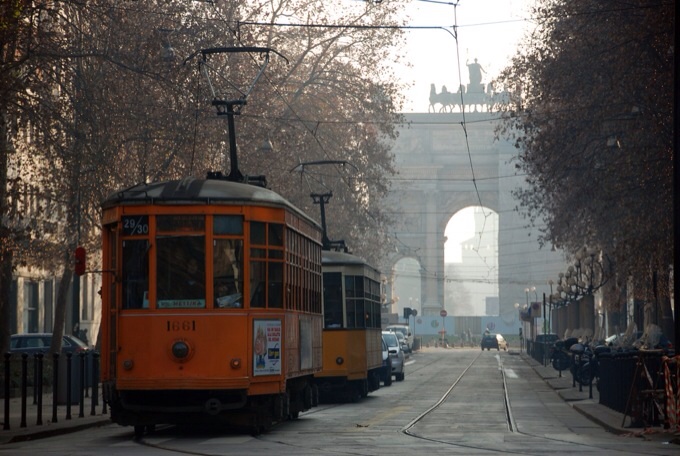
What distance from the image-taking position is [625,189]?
1139 inches

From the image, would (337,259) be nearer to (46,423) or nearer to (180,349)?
(46,423)

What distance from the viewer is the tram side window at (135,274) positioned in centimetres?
1686

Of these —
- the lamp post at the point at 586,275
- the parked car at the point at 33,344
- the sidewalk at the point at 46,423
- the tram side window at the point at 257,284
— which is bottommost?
the sidewalk at the point at 46,423

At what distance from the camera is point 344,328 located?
85.5 ft

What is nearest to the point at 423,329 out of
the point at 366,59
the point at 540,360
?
the point at 540,360

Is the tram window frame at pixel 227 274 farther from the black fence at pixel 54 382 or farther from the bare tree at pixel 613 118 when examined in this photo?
the bare tree at pixel 613 118

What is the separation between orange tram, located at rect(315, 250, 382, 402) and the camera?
25953 mm

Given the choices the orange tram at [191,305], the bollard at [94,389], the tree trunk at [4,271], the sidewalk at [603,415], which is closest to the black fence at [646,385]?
the sidewalk at [603,415]

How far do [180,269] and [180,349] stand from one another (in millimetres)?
976

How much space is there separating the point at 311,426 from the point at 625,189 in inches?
469

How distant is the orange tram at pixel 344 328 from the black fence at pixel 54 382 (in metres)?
4.26

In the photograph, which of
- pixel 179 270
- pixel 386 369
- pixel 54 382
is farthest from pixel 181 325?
pixel 386 369

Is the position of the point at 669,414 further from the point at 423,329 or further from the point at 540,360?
the point at 423,329

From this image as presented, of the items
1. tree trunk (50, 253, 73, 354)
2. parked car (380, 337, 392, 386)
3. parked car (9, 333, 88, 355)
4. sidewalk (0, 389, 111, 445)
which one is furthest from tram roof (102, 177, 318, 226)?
parked car (9, 333, 88, 355)
